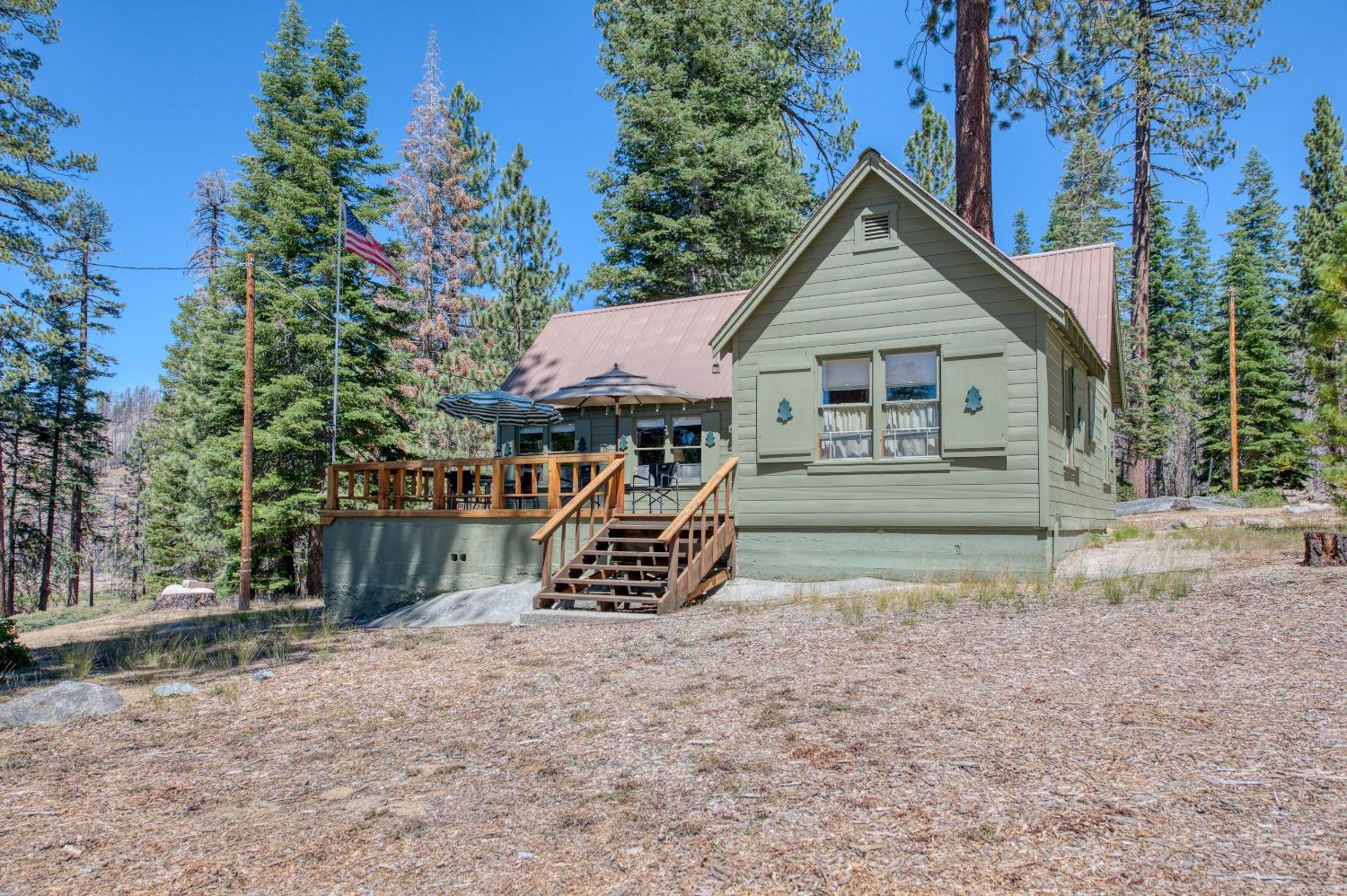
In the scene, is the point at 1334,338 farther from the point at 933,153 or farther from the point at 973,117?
the point at 933,153

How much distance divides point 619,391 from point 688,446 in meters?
2.44

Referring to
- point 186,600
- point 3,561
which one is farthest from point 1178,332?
point 3,561

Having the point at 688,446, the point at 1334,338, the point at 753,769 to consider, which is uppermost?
the point at 1334,338

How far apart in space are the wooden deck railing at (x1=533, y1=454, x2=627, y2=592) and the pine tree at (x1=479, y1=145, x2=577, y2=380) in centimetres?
1512

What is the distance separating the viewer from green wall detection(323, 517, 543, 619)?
14219 mm

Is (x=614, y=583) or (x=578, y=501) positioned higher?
(x=578, y=501)

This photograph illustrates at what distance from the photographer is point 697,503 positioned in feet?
38.0

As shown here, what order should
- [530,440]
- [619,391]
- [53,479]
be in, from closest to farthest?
[619,391] < [530,440] < [53,479]

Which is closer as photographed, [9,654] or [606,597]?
[9,654]

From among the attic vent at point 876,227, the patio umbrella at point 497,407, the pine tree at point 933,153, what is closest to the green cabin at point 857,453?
the attic vent at point 876,227

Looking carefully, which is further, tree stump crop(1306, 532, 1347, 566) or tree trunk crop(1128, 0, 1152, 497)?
tree trunk crop(1128, 0, 1152, 497)

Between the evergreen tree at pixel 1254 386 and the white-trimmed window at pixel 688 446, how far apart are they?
26690 mm

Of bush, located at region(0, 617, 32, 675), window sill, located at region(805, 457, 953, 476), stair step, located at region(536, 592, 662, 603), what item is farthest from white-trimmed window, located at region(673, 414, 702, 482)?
bush, located at region(0, 617, 32, 675)

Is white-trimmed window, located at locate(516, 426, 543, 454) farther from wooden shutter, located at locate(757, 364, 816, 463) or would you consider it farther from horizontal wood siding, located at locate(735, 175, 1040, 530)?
wooden shutter, located at locate(757, 364, 816, 463)
